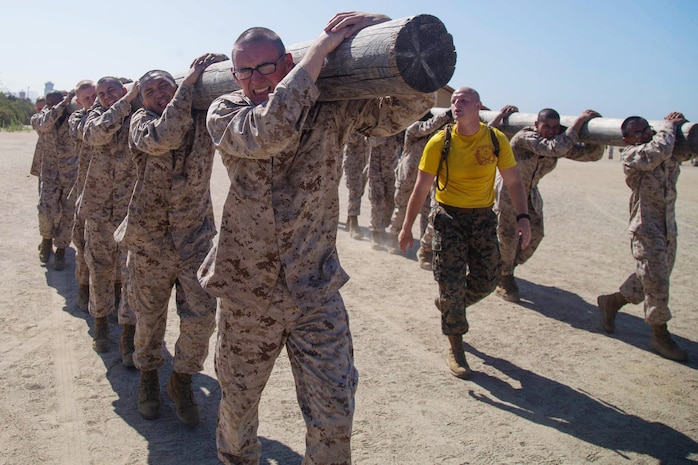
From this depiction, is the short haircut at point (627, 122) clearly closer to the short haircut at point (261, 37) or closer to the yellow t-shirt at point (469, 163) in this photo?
the yellow t-shirt at point (469, 163)

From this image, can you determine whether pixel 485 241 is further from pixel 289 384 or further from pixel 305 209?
pixel 305 209

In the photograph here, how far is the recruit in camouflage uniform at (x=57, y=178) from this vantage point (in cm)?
788

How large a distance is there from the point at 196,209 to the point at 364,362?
205cm

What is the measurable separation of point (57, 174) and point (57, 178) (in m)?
0.05

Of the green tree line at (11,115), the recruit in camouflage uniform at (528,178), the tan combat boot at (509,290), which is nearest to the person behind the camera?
the recruit in camouflage uniform at (528,178)

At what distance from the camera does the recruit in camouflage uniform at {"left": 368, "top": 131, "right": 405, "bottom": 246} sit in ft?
32.0

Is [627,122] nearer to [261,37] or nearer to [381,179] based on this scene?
[261,37]

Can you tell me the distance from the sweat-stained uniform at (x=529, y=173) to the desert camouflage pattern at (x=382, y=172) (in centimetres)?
269

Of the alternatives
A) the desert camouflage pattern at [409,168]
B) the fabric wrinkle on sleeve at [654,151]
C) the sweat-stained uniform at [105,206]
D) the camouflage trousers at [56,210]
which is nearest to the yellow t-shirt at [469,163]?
the fabric wrinkle on sleeve at [654,151]

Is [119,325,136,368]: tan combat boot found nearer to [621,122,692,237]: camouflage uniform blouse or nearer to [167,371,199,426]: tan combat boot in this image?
[167,371,199,426]: tan combat boot

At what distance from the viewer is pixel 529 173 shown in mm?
7047

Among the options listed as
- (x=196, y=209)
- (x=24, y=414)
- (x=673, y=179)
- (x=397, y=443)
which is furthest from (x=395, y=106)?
(x=673, y=179)

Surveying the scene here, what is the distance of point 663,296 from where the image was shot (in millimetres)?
5668

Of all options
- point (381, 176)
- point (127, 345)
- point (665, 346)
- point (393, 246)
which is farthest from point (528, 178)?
point (127, 345)
